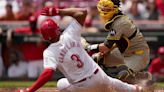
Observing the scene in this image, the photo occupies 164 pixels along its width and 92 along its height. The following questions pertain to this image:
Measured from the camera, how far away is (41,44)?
49.7ft

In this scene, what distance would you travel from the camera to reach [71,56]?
312 inches

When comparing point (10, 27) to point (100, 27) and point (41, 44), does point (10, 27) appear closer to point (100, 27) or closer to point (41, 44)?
point (41, 44)

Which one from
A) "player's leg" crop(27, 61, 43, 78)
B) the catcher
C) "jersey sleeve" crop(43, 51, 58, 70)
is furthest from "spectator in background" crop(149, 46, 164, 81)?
"jersey sleeve" crop(43, 51, 58, 70)

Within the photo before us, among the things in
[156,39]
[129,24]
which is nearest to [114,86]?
[129,24]

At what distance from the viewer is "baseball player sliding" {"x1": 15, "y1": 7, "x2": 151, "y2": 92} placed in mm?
7863

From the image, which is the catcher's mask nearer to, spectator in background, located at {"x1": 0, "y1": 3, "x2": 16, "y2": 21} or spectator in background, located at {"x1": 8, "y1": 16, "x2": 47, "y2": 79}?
spectator in background, located at {"x1": 8, "y1": 16, "x2": 47, "y2": 79}

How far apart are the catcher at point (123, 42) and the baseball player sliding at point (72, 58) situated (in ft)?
3.00

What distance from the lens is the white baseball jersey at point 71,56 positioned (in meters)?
7.84

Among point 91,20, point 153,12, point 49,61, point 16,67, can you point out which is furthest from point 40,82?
point 153,12

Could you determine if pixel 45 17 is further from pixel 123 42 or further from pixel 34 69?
pixel 123 42

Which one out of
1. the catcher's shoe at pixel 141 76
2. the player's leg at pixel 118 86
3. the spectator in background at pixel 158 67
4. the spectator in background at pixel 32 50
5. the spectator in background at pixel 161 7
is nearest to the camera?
the player's leg at pixel 118 86

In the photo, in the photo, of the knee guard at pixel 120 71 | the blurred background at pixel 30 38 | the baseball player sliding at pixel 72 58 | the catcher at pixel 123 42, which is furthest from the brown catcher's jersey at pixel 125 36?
the blurred background at pixel 30 38

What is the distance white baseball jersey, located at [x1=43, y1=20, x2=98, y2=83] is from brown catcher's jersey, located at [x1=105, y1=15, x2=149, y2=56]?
1.02 m

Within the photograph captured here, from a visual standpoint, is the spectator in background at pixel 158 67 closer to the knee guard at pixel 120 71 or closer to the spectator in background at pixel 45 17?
the spectator in background at pixel 45 17
